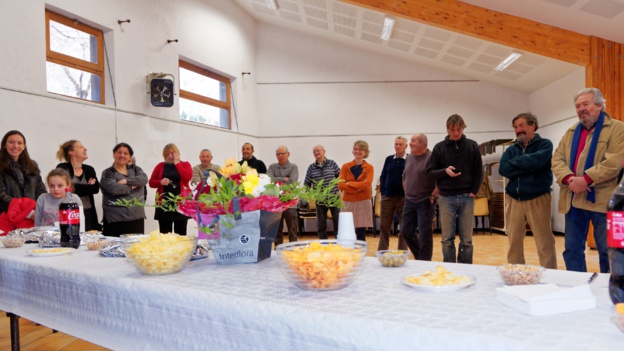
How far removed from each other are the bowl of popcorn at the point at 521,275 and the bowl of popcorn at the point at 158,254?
2.75 feet

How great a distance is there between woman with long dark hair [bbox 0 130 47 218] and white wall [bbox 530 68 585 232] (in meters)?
6.53

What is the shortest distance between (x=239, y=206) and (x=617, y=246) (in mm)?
915

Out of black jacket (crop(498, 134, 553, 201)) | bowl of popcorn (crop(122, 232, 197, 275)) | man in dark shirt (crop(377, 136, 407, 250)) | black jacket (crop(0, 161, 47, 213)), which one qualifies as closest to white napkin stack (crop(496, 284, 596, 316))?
bowl of popcorn (crop(122, 232, 197, 275))

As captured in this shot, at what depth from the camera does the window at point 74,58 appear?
4547mm

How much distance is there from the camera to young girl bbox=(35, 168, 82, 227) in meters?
2.49

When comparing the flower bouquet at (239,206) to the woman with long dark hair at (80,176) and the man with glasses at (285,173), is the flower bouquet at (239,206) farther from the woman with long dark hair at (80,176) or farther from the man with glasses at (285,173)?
the man with glasses at (285,173)

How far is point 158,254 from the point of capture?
3.91 feet

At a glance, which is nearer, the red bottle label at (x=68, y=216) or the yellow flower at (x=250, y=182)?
the yellow flower at (x=250, y=182)

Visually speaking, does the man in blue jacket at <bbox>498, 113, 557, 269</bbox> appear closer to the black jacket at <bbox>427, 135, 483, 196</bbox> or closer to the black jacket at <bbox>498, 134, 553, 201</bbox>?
the black jacket at <bbox>498, 134, 553, 201</bbox>

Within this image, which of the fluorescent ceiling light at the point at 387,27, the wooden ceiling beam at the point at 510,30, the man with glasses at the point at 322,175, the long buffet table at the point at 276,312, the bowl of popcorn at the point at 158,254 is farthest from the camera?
the fluorescent ceiling light at the point at 387,27

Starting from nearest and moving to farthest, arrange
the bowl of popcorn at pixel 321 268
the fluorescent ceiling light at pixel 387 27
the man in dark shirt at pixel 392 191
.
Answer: the bowl of popcorn at pixel 321 268, the man in dark shirt at pixel 392 191, the fluorescent ceiling light at pixel 387 27

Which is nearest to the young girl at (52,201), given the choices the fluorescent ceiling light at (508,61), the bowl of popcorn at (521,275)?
the bowl of popcorn at (521,275)

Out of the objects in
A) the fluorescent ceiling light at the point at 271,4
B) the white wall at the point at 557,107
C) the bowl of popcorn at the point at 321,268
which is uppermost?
the fluorescent ceiling light at the point at 271,4

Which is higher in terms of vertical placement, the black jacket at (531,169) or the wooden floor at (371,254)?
the black jacket at (531,169)
